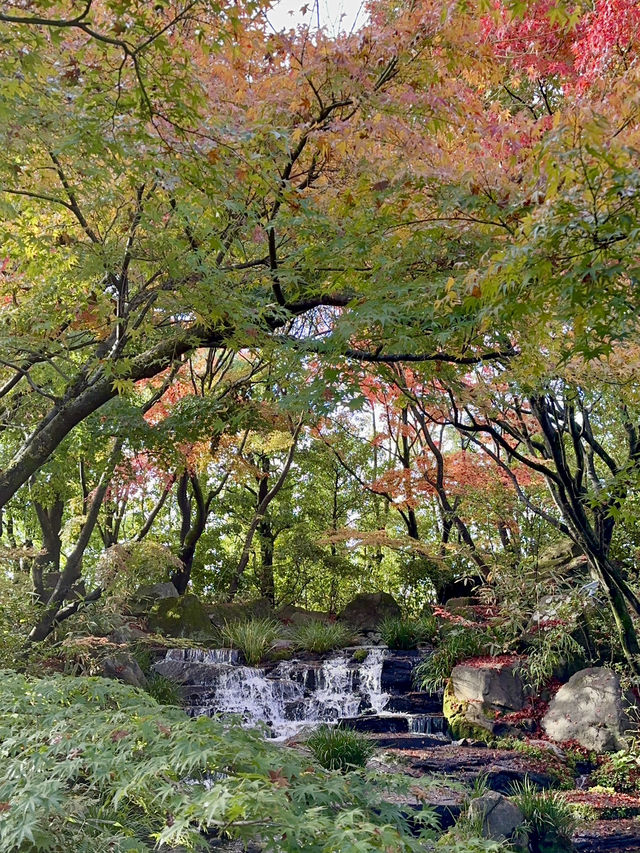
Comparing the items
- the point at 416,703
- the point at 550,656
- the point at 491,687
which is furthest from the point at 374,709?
the point at 550,656

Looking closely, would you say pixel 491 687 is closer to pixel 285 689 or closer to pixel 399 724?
pixel 399 724

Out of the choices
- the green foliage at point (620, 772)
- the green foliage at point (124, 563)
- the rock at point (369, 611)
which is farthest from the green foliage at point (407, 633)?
the green foliage at point (620, 772)

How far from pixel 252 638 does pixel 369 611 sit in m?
3.39

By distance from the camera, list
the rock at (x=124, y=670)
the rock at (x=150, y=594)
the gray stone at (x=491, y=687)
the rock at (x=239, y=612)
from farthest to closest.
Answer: the rock at (x=150, y=594)
the rock at (x=239, y=612)
the gray stone at (x=491, y=687)
the rock at (x=124, y=670)

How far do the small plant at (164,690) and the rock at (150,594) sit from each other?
9.92ft

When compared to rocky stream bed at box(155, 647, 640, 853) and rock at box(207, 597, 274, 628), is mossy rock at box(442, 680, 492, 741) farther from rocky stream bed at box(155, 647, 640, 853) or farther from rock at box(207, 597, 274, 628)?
rock at box(207, 597, 274, 628)

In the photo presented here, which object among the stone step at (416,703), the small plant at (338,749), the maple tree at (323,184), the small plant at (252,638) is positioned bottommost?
the small plant at (338,749)

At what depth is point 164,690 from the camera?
30.1ft

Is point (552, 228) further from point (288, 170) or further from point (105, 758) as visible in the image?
point (105, 758)

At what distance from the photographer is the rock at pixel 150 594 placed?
1265 cm

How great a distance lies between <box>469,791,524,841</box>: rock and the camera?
18.7 ft

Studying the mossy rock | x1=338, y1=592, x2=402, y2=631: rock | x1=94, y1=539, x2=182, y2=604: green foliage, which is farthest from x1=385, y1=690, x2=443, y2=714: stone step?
x1=94, y1=539, x2=182, y2=604: green foliage

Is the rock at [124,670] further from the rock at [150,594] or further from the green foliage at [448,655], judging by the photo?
the green foliage at [448,655]

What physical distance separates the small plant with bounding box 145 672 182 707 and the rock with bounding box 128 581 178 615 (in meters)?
3.02
